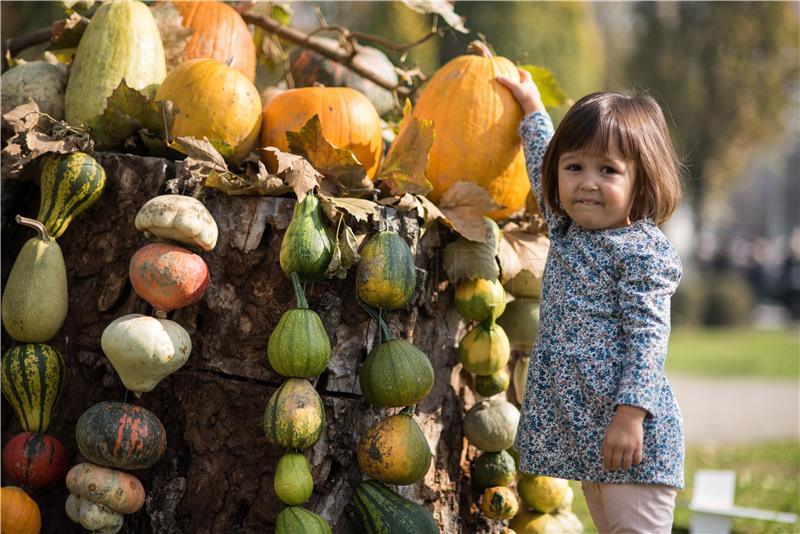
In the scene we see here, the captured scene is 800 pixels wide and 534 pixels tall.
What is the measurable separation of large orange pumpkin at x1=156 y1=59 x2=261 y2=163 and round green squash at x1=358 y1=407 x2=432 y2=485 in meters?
1.00

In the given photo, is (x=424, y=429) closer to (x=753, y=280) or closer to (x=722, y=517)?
(x=722, y=517)

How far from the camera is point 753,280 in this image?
66.2 feet

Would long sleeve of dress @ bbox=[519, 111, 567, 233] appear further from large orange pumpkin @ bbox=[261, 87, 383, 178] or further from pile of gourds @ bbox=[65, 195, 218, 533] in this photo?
pile of gourds @ bbox=[65, 195, 218, 533]

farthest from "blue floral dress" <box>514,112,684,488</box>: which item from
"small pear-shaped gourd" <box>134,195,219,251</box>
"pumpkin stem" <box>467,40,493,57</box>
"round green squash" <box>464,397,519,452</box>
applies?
"small pear-shaped gourd" <box>134,195,219,251</box>

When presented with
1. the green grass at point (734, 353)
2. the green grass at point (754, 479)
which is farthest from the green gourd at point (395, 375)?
the green grass at point (734, 353)

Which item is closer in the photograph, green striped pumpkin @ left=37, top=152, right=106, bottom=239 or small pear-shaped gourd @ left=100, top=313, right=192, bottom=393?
Result: small pear-shaped gourd @ left=100, top=313, right=192, bottom=393

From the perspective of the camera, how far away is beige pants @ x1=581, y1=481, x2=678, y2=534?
2238mm

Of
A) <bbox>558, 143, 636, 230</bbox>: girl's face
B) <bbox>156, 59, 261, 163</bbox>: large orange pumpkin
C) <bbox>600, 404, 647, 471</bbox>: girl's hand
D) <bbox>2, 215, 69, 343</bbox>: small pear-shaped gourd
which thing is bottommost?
<bbox>600, 404, 647, 471</bbox>: girl's hand

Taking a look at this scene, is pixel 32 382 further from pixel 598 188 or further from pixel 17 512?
pixel 598 188

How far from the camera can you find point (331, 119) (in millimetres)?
2750

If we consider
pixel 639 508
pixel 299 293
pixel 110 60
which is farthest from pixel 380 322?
pixel 110 60

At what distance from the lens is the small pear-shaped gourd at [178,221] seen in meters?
2.30

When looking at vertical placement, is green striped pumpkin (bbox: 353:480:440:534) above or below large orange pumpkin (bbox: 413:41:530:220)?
below

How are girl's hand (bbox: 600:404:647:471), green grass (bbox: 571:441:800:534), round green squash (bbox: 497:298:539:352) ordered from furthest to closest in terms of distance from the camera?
1. green grass (bbox: 571:441:800:534)
2. round green squash (bbox: 497:298:539:352)
3. girl's hand (bbox: 600:404:647:471)
